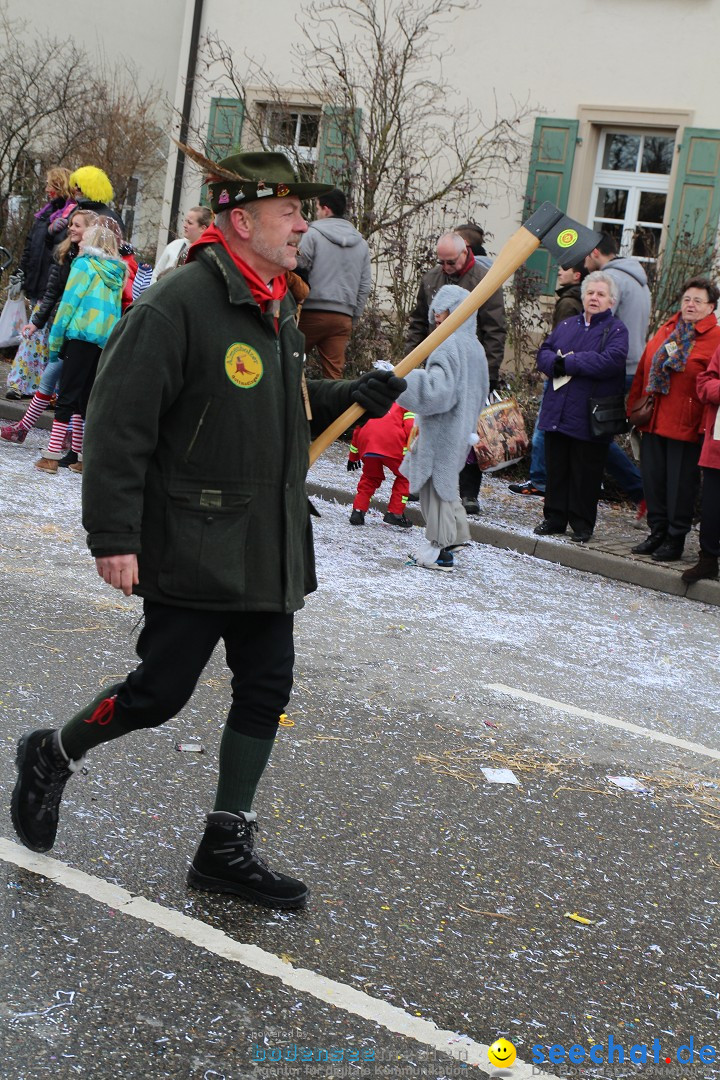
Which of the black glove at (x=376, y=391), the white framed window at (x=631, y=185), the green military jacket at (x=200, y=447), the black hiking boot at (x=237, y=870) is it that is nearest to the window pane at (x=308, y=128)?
the white framed window at (x=631, y=185)

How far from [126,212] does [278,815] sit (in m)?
20.5

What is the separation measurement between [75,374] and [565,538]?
378 centimetres

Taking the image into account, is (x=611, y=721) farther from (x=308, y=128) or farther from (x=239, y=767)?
(x=308, y=128)

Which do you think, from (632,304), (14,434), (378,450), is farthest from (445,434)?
(14,434)

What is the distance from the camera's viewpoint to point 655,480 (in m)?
9.62

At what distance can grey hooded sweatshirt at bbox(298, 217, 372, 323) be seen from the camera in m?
11.3

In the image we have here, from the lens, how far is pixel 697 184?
16.5 metres

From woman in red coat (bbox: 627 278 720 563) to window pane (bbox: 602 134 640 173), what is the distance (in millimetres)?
8448

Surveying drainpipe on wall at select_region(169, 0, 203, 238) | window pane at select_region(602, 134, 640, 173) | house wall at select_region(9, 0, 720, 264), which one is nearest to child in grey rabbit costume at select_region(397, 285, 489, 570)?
house wall at select_region(9, 0, 720, 264)

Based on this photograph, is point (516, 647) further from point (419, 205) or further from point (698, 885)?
point (419, 205)

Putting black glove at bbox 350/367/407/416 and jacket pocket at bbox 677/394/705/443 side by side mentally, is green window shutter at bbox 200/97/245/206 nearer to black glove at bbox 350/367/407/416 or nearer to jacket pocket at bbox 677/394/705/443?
jacket pocket at bbox 677/394/705/443

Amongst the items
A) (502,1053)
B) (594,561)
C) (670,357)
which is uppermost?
(670,357)

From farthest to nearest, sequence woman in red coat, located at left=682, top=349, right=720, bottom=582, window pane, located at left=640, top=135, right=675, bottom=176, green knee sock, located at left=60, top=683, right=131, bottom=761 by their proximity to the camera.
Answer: window pane, located at left=640, top=135, right=675, bottom=176 → woman in red coat, located at left=682, top=349, right=720, bottom=582 → green knee sock, located at left=60, top=683, right=131, bottom=761

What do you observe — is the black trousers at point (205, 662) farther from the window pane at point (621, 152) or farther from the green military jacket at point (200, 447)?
the window pane at point (621, 152)
